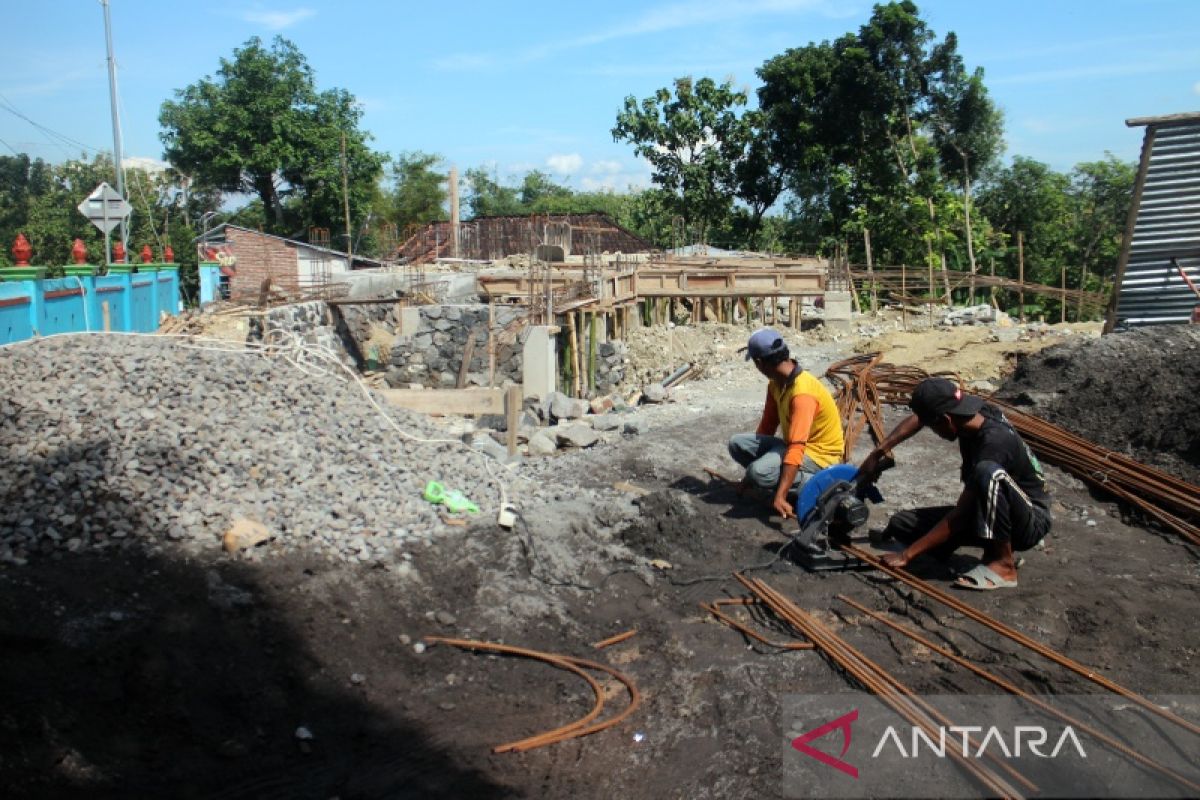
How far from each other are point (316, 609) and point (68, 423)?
7.44 ft

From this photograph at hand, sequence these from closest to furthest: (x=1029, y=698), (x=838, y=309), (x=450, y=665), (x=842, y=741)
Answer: (x=842, y=741), (x=1029, y=698), (x=450, y=665), (x=838, y=309)

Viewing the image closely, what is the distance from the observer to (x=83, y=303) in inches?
540

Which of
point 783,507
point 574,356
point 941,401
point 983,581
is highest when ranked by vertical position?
point 941,401

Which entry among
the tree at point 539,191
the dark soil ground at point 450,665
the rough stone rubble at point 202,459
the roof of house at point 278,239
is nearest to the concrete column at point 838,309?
the rough stone rubble at point 202,459

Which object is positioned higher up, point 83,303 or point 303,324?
point 83,303

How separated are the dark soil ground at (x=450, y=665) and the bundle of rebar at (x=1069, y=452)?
0.62m

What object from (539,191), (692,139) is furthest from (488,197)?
(692,139)

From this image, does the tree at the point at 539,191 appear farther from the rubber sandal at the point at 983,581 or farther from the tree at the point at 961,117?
the rubber sandal at the point at 983,581

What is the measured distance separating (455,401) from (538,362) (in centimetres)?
648

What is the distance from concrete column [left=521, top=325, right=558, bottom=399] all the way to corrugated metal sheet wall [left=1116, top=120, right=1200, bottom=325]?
28.3ft

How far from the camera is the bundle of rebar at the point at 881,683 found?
11.4 ft

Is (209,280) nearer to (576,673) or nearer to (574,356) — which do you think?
(574,356)

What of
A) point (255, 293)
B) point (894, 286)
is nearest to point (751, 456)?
point (255, 293)

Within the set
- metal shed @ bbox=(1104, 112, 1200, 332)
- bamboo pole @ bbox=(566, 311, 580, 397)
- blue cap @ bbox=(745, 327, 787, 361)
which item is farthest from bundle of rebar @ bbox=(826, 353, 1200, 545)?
bamboo pole @ bbox=(566, 311, 580, 397)
